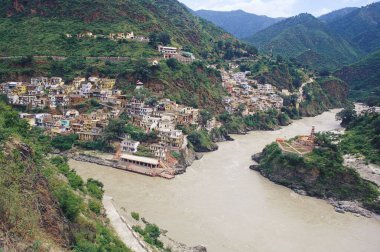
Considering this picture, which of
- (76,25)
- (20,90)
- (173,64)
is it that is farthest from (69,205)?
(76,25)

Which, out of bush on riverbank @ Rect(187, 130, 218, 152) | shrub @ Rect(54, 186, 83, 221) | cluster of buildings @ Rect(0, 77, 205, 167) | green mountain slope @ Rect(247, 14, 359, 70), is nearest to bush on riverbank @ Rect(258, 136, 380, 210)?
bush on riverbank @ Rect(187, 130, 218, 152)

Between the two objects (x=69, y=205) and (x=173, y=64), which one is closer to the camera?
(x=69, y=205)

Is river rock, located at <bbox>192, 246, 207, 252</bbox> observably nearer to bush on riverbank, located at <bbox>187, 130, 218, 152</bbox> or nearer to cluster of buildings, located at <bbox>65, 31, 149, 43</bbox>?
bush on riverbank, located at <bbox>187, 130, 218, 152</bbox>

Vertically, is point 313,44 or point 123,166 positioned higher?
point 313,44

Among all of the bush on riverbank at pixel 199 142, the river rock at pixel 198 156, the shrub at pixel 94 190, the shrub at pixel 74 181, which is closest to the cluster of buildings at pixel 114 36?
the bush on riverbank at pixel 199 142

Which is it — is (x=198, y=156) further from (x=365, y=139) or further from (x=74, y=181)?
(x=74, y=181)

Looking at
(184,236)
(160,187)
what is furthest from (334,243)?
(160,187)

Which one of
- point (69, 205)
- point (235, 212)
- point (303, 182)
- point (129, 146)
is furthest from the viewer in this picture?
point (129, 146)
